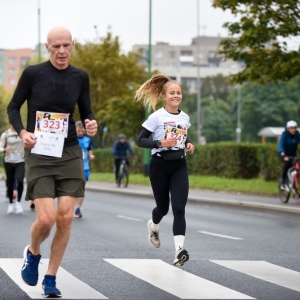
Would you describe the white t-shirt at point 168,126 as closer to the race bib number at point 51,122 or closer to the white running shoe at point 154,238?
the white running shoe at point 154,238

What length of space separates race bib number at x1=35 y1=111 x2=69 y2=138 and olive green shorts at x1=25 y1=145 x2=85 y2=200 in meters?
0.17

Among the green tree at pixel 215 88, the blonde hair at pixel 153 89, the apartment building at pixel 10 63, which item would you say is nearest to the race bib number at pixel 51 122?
the blonde hair at pixel 153 89

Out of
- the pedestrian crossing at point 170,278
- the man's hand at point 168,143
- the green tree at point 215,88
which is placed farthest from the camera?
the green tree at point 215,88

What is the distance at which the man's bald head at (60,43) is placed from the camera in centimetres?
743

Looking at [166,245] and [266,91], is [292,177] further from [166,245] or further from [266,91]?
[266,91]

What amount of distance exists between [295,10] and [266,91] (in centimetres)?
7058

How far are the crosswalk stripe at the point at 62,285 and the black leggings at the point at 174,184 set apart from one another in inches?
50.0

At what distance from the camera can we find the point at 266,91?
307ft

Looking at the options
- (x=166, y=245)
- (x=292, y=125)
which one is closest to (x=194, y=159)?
(x=292, y=125)

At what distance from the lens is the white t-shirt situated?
32.0 ft

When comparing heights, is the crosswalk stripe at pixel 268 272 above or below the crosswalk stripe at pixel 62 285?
below

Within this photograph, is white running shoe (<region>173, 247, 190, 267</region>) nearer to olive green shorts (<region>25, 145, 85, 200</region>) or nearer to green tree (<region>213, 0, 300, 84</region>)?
olive green shorts (<region>25, 145, 85, 200</region>)

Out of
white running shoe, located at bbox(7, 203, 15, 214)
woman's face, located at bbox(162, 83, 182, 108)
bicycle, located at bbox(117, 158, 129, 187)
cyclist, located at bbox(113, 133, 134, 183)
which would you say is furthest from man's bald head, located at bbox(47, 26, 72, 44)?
bicycle, located at bbox(117, 158, 129, 187)

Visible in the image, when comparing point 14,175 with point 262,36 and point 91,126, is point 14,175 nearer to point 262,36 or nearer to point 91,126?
point 262,36
